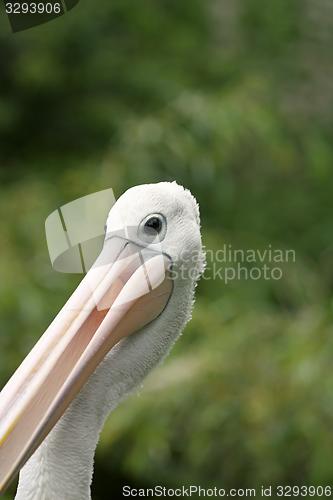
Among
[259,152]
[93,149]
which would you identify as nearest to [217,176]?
[259,152]

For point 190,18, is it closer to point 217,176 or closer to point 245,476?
point 217,176

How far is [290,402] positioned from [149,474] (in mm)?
514

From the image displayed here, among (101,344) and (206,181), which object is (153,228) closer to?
(101,344)

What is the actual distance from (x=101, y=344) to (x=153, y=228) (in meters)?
0.22

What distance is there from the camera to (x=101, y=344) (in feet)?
5.74

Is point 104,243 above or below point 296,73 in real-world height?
above

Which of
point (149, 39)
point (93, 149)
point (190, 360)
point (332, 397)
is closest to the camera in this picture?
point (332, 397)

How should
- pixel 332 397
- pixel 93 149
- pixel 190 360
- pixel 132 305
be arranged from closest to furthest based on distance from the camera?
pixel 132 305
pixel 332 397
pixel 190 360
pixel 93 149

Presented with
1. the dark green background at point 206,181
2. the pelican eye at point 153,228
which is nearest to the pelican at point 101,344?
the pelican eye at point 153,228

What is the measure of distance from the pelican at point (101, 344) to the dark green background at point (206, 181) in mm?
1037

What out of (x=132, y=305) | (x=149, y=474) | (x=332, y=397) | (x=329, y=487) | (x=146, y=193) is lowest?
(x=149, y=474)

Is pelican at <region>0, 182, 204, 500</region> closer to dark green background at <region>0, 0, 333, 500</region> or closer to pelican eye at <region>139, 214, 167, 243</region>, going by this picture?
pelican eye at <region>139, 214, 167, 243</region>

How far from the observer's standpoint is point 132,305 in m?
1.81

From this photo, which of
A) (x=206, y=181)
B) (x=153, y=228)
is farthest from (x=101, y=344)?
(x=206, y=181)
